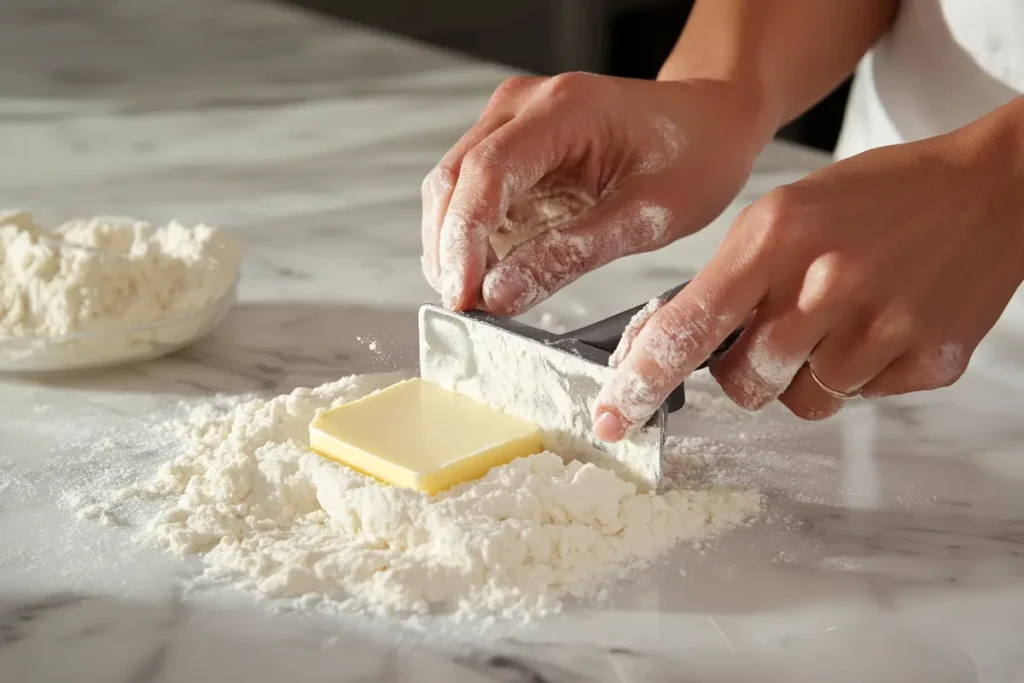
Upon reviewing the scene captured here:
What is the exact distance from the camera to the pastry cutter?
985mm

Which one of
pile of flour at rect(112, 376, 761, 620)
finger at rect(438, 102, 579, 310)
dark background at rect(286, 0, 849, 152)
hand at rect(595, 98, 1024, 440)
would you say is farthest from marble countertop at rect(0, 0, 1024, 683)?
dark background at rect(286, 0, 849, 152)

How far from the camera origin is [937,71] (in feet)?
4.59

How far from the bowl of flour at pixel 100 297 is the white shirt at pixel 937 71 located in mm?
857

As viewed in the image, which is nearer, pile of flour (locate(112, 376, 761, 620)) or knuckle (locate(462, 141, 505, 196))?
pile of flour (locate(112, 376, 761, 620))

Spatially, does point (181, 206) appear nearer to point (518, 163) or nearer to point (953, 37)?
point (518, 163)

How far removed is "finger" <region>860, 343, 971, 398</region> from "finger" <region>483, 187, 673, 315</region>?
1.03 ft

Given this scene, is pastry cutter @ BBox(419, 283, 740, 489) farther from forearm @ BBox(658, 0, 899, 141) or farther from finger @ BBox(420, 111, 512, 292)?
forearm @ BBox(658, 0, 899, 141)

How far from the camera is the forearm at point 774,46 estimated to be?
135 cm

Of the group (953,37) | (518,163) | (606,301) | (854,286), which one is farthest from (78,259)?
(953,37)

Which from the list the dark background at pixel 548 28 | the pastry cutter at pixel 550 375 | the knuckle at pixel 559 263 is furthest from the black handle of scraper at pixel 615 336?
the dark background at pixel 548 28

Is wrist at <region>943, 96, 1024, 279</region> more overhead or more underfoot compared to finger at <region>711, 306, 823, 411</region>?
more overhead

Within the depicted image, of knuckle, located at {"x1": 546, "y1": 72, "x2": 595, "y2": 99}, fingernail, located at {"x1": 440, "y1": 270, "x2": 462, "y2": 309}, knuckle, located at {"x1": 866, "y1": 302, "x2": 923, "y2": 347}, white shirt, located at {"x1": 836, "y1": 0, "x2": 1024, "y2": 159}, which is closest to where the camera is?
knuckle, located at {"x1": 866, "y1": 302, "x2": 923, "y2": 347}

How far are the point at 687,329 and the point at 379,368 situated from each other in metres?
0.45

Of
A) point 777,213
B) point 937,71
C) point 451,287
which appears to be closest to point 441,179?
point 451,287
